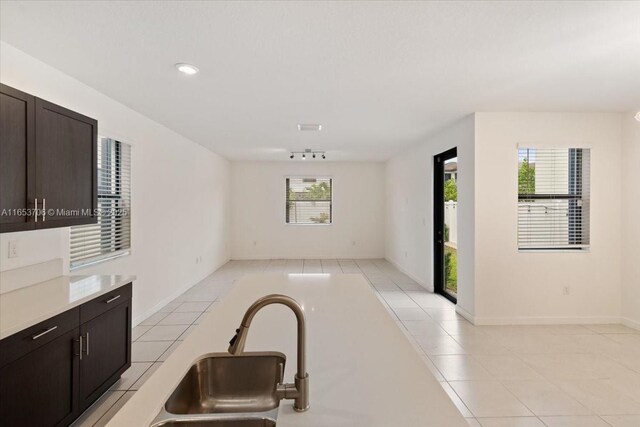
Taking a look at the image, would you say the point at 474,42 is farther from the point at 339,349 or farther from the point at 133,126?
the point at 133,126

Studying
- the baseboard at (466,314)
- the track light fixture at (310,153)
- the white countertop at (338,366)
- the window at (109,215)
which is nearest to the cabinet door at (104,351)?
the window at (109,215)

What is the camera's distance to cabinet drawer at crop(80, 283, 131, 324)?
222cm

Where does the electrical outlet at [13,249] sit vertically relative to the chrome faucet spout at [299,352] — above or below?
above

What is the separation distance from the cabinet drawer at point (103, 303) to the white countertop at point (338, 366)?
93 cm

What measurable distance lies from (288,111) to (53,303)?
116 inches

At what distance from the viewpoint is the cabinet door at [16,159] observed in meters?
1.97

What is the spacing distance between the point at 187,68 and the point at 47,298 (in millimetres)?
1919

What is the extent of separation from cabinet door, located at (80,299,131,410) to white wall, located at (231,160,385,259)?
6.24 meters

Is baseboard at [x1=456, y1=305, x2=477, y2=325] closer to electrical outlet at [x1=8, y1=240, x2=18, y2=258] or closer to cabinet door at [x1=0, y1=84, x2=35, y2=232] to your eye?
cabinet door at [x1=0, y1=84, x2=35, y2=232]

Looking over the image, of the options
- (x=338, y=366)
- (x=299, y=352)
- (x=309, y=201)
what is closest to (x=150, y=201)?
(x=338, y=366)

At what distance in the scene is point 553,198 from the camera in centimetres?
433

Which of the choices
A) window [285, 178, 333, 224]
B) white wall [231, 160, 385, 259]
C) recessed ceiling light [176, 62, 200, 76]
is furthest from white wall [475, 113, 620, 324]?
→ window [285, 178, 333, 224]

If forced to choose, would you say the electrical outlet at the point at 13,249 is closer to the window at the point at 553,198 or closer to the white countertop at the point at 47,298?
the white countertop at the point at 47,298

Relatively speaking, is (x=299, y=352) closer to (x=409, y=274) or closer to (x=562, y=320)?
(x=562, y=320)
